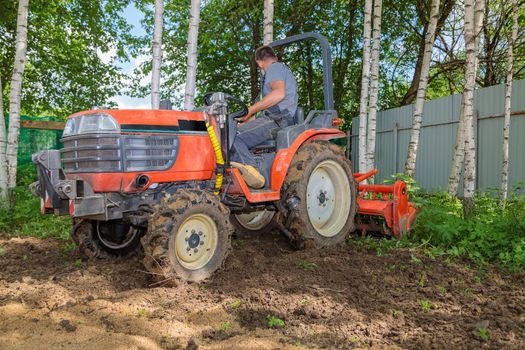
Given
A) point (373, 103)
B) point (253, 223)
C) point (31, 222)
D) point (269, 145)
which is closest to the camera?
point (269, 145)

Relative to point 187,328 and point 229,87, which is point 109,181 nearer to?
point 187,328

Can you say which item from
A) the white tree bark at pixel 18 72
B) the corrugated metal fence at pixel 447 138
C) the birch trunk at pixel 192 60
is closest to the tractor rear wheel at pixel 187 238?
the birch trunk at pixel 192 60

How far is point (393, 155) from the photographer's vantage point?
49.4ft

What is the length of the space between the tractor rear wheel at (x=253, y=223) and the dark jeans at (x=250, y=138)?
1.24 m

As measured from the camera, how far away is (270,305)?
3.50 meters

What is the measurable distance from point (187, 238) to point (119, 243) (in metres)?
1.22

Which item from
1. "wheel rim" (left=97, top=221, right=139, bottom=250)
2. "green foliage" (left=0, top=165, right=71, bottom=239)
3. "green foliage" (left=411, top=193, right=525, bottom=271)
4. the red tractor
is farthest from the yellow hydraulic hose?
"green foliage" (left=0, top=165, right=71, bottom=239)

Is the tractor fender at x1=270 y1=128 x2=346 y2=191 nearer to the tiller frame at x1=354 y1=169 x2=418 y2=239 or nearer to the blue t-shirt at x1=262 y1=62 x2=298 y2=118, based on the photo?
the blue t-shirt at x1=262 y1=62 x2=298 y2=118

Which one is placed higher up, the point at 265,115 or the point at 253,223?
the point at 265,115

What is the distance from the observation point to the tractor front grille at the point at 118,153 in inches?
155

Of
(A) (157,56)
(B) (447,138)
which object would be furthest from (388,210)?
(B) (447,138)

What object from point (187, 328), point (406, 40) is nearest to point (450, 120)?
point (406, 40)

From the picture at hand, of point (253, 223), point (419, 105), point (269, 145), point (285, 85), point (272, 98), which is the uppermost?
point (419, 105)

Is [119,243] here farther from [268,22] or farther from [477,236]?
[268,22]
